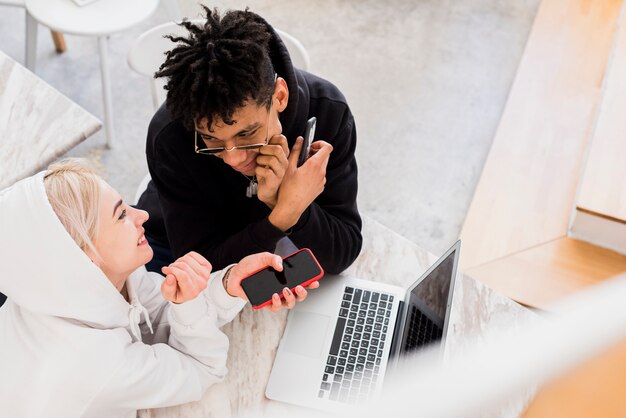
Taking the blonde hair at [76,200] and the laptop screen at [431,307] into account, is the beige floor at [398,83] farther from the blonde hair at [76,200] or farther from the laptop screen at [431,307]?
the blonde hair at [76,200]

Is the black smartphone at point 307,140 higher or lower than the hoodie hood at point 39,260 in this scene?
higher

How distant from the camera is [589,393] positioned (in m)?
1.37

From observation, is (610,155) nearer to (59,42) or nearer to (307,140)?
(307,140)

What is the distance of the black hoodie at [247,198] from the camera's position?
4.56 feet

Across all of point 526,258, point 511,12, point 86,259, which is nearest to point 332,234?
point 86,259

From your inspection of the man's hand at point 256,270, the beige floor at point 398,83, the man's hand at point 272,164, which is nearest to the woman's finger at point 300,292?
the man's hand at point 256,270

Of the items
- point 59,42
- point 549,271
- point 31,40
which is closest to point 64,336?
point 549,271

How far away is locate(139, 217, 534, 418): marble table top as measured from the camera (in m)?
1.31

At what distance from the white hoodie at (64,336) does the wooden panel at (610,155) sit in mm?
1561

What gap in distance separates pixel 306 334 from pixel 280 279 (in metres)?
0.18

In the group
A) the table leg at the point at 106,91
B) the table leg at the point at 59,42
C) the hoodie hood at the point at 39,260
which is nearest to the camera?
the hoodie hood at the point at 39,260

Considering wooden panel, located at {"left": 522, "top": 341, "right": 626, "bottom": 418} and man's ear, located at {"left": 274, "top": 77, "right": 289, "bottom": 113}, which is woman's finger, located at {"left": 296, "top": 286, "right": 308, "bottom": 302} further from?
wooden panel, located at {"left": 522, "top": 341, "right": 626, "bottom": 418}

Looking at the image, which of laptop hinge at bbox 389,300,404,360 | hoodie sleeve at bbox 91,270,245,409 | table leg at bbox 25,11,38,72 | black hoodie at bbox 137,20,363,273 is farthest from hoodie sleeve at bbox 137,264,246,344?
table leg at bbox 25,11,38,72

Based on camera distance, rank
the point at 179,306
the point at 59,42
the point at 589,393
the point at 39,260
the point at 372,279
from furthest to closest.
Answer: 1. the point at 59,42
2. the point at 372,279
3. the point at 589,393
4. the point at 179,306
5. the point at 39,260
